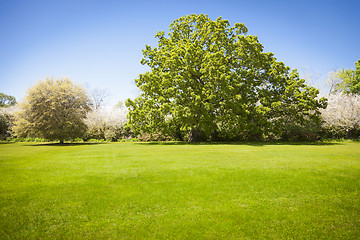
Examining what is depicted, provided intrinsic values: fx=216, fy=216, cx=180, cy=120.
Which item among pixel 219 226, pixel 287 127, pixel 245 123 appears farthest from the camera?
pixel 287 127

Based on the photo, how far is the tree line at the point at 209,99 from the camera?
24453mm

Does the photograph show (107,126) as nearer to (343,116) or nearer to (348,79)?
(343,116)

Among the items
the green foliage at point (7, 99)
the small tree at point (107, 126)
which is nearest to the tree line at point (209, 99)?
the small tree at point (107, 126)

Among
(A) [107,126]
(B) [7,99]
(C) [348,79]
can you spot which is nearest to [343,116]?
(C) [348,79]

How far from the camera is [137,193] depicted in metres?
A: 5.52

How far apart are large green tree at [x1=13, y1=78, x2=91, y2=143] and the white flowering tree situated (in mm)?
32639

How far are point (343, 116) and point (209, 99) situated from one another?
17754 millimetres

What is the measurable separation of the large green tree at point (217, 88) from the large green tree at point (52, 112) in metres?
7.74

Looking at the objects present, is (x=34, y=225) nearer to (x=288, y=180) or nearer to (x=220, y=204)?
(x=220, y=204)

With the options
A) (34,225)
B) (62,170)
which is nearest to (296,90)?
(62,170)

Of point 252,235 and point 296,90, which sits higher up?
point 296,90

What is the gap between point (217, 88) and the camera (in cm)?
2484

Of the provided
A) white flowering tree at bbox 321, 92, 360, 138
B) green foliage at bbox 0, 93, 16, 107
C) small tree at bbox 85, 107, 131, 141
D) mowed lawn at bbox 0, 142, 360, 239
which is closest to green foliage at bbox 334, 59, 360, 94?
white flowering tree at bbox 321, 92, 360, 138

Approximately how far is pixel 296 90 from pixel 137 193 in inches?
1016
